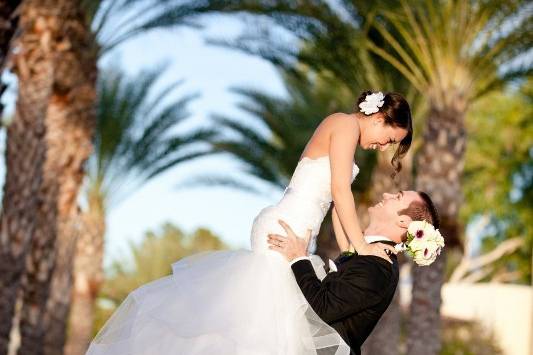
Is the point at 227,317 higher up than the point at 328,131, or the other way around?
the point at 328,131

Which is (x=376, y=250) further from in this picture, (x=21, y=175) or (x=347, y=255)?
(x=21, y=175)

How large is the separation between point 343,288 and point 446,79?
1214 centimetres

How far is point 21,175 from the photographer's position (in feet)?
52.0

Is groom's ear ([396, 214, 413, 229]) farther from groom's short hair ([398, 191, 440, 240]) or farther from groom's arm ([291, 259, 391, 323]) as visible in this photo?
groom's arm ([291, 259, 391, 323])

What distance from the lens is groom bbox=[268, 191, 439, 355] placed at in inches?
211

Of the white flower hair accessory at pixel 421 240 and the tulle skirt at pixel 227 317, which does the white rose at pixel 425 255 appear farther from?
the tulle skirt at pixel 227 317

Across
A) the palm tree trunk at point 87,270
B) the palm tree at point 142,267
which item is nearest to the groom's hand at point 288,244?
the palm tree trunk at point 87,270

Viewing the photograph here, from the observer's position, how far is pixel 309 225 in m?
5.59

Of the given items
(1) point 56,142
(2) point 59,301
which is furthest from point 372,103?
(2) point 59,301

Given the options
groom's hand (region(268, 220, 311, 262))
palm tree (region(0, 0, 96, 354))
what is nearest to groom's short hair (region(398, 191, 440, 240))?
groom's hand (region(268, 220, 311, 262))

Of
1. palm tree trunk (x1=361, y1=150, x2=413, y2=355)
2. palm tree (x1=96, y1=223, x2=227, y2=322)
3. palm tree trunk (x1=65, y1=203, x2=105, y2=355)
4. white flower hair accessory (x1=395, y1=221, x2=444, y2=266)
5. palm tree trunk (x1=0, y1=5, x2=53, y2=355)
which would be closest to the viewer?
white flower hair accessory (x1=395, y1=221, x2=444, y2=266)

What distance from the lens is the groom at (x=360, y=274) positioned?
17.6ft

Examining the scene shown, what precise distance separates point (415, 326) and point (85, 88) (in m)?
6.64

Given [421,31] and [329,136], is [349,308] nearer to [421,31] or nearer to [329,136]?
[329,136]
